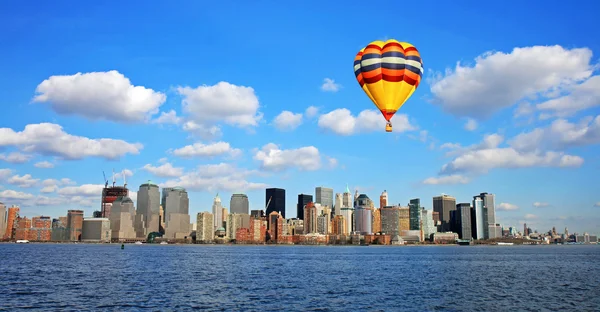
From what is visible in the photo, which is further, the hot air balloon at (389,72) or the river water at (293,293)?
the hot air balloon at (389,72)

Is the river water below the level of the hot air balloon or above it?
below

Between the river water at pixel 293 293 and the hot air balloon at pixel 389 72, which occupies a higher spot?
the hot air balloon at pixel 389 72

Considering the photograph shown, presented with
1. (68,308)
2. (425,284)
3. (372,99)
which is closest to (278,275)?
(425,284)

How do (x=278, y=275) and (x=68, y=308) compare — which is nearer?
(x=68, y=308)

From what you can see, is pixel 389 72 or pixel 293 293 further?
pixel 389 72

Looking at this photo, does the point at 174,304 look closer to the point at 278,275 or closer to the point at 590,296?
the point at 278,275

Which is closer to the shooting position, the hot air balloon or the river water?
the river water

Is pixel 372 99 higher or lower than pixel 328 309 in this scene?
higher

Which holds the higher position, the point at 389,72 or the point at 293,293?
the point at 389,72
